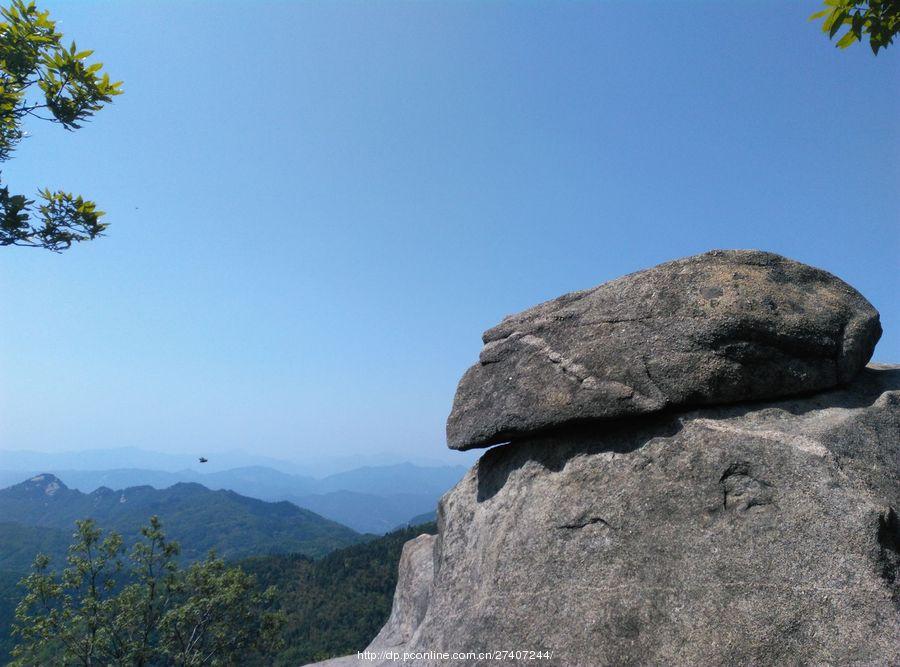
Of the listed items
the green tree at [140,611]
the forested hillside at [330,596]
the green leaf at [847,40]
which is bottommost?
the forested hillside at [330,596]

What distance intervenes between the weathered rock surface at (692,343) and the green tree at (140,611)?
31107mm

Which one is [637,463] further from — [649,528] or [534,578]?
[534,578]

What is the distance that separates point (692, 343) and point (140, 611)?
35956 mm

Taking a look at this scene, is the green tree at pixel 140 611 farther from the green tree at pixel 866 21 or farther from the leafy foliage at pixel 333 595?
the leafy foliage at pixel 333 595

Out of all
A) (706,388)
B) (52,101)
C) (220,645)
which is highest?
(52,101)

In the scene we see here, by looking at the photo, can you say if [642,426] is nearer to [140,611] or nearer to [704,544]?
[704,544]

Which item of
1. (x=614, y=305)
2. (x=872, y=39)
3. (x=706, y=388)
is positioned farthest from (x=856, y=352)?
(x=872, y=39)

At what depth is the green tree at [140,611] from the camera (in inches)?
1110

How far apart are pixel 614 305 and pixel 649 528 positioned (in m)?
3.62

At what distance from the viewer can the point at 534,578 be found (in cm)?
764

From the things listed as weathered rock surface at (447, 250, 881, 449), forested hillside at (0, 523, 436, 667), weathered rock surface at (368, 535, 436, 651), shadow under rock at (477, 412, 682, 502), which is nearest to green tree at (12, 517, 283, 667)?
weathered rock surface at (368, 535, 436, 651)

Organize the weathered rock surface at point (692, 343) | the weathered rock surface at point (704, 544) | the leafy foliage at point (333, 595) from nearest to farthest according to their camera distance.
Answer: the weathered rock surface at point (704, 544) → the weathered rock surface at point (692, 343) → the leafy foliage at point (333, 595)

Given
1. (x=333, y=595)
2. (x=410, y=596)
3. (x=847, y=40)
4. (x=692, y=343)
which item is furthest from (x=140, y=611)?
(x=333, y=595)

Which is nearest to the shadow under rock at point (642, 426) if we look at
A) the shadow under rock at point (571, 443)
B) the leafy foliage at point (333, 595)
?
the shadow under rock at point (571, 443)
